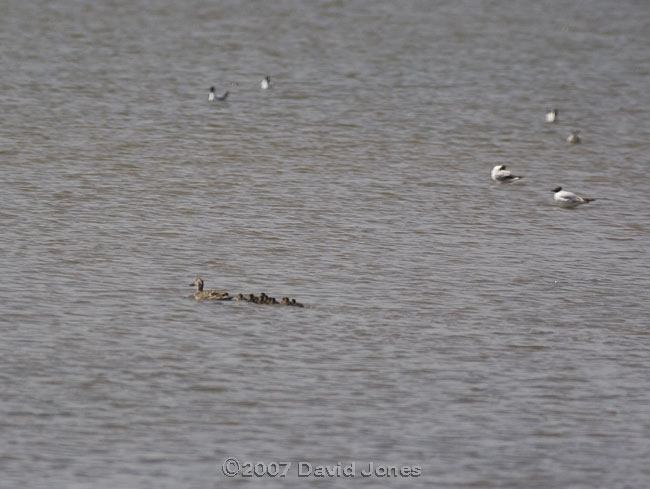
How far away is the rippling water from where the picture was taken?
1335 cm

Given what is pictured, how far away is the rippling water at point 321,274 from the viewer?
13352mm

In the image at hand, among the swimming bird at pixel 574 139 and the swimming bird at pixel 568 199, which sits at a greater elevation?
the swimming bird at pixel 574 139

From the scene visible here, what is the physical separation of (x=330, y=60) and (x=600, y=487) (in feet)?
121

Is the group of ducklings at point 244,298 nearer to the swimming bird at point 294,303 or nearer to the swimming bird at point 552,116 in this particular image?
the swimming bird at point 294,303

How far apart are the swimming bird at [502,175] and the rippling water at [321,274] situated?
0.27 metres

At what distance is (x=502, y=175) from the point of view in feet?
92.0

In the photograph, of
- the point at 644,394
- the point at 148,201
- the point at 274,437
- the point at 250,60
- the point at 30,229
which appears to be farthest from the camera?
the point at 250,60

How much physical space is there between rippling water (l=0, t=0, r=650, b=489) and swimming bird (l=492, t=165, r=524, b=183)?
27 cm

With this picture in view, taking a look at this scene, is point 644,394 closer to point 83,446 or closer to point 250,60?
point 83,446

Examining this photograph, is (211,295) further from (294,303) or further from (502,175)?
(502,175)

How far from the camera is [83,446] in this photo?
507 inches

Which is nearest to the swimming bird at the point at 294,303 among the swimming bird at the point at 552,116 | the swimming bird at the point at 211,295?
the swimming bird at the point at 211,295

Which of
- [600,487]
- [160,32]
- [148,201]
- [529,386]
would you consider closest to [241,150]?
[148,201]

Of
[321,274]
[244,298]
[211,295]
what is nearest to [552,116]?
[321,274]
